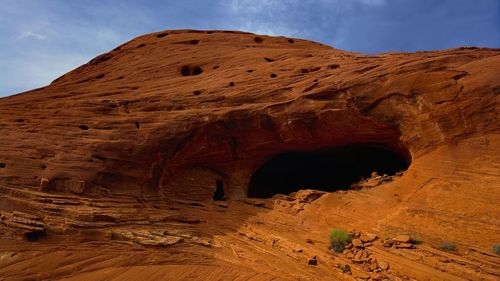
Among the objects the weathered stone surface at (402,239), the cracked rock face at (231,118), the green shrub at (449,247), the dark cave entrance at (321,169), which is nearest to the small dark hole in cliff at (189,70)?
the cracked rock face at (231,118)

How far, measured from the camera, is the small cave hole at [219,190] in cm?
1356

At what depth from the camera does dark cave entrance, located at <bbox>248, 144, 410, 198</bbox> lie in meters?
14.6

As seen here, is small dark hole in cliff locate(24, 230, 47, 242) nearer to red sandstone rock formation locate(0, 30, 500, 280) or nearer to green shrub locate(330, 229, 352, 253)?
red sandstone rock formation locate(0, 30, 500, 280)

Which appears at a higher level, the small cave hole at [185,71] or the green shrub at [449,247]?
the small cave hole at [185,71]

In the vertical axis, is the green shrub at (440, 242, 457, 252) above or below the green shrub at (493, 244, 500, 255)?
below

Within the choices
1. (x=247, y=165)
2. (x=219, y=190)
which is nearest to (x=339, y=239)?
(x=247, y=165)

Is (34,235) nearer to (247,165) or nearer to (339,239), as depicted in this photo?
(247,165)

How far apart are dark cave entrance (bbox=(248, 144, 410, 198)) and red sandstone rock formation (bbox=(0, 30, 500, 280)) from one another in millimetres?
142

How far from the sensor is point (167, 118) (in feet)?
40.7

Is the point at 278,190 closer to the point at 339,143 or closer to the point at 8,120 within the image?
the point at 339,143

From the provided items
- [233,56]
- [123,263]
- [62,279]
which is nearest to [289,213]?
[123,263]

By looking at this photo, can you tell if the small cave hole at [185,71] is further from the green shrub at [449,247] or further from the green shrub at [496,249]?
the green shrub at [496,249]

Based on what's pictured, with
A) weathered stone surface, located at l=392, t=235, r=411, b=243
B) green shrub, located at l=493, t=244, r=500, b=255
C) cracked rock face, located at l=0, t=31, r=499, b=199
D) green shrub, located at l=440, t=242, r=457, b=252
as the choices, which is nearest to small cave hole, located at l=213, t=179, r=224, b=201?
cracked rock face, located at l=0, t=31, r=499, b=199

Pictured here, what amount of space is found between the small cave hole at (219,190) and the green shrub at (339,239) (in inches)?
192
